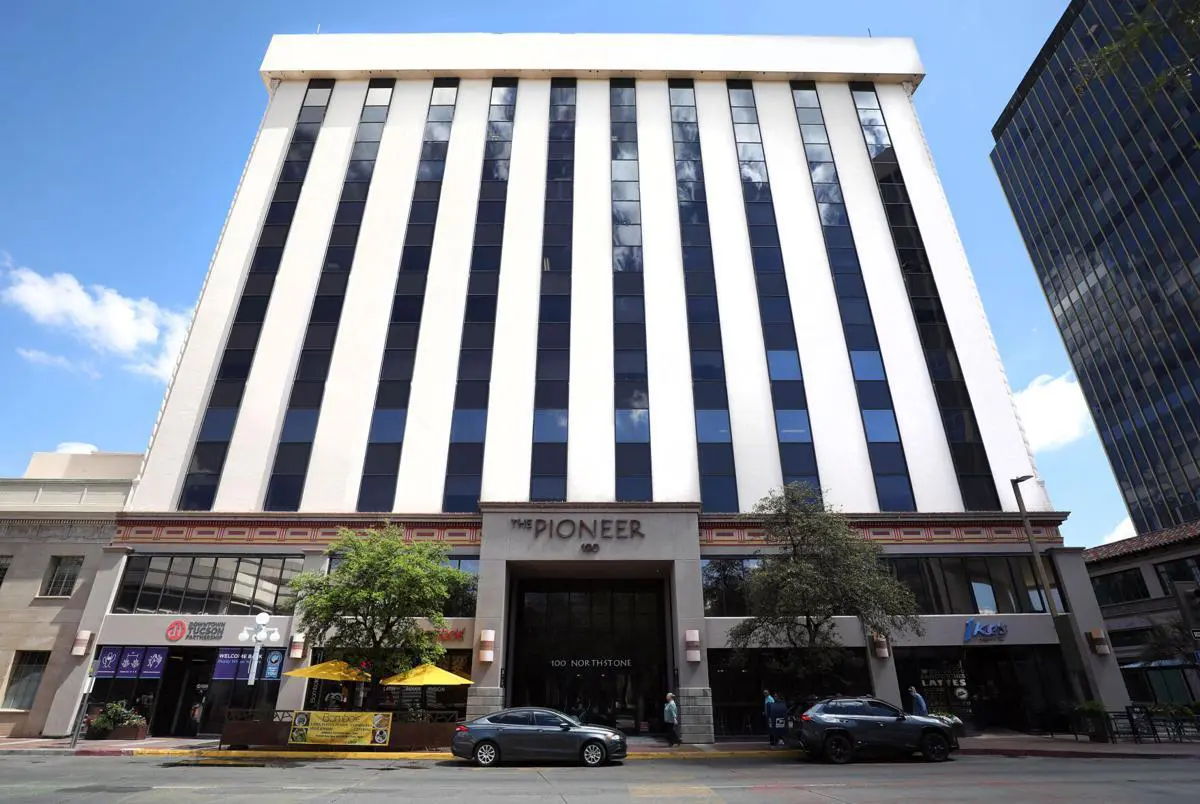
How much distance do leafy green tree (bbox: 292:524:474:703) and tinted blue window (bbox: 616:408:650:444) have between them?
11042 millimetres

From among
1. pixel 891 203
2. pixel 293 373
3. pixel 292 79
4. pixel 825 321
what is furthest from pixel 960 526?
pixel 292 79

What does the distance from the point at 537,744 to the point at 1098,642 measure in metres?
24.2

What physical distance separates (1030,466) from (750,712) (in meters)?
18.1

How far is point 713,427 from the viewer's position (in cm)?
3219

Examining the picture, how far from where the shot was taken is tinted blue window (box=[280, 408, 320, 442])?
31688mm

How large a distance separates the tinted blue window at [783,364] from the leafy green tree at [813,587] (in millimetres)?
10353

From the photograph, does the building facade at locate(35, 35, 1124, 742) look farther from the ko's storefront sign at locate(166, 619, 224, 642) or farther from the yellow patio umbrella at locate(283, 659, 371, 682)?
the yellow patio umbrella at locate(283, 659, 371, 682)

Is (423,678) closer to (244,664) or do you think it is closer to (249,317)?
(244,664)

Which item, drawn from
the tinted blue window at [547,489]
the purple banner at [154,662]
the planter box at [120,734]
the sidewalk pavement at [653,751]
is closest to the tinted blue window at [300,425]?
the purple banner at [154,662]

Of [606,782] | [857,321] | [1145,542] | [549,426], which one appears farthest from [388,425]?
[1145,542]

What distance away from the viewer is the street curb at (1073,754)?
19234mm

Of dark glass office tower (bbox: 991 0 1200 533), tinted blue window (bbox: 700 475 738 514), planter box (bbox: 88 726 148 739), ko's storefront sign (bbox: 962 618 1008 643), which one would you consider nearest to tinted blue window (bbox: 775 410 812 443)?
tinted blue window (bbox: 700 475 738 514)

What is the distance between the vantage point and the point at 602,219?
38.4 m

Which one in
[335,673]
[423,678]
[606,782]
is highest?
[335,673]
